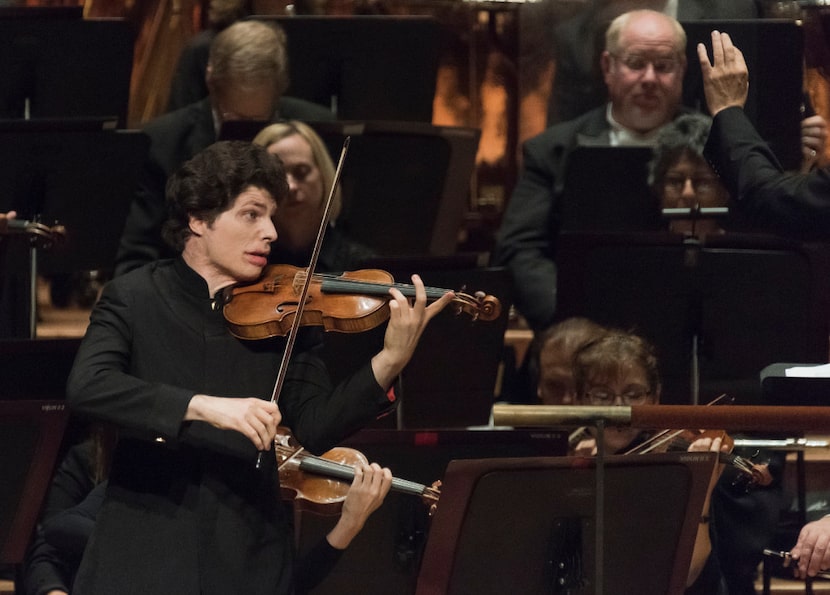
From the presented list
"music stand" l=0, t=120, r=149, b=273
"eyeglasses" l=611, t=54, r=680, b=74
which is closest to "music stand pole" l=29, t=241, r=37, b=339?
"music stand" l=0, t=120, r=149, b=273

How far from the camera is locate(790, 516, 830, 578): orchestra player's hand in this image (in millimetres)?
2965

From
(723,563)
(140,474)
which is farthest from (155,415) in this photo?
(723,563)

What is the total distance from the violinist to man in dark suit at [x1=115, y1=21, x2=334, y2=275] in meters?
1.44

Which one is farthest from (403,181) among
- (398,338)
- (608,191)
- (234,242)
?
(398,338)

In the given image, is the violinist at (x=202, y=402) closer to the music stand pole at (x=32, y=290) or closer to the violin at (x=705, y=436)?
the violin at (x=705, y=436)

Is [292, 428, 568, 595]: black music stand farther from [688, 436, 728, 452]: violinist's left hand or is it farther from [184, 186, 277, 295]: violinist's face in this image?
[184, 186, 277, 295]: violinist's face

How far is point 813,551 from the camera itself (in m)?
2.97

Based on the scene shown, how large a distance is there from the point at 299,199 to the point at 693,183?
3.47ft

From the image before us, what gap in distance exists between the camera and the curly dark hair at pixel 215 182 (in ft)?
8.54

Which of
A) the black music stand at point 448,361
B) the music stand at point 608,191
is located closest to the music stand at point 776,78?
the music stand at point 608,191

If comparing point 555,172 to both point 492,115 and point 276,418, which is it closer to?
point 492,115

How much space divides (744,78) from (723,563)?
43.2 inches

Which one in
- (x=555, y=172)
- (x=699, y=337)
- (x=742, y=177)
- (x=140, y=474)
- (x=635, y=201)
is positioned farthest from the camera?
(x=555, y=172)

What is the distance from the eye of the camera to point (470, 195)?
18.5ft
